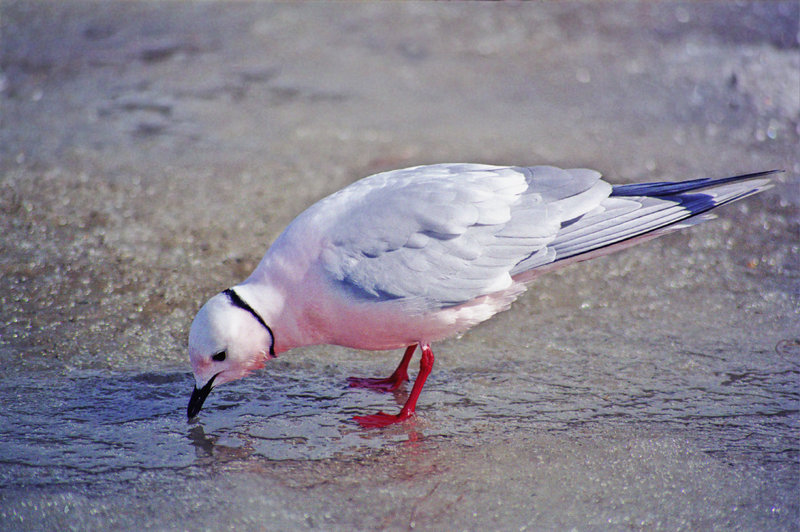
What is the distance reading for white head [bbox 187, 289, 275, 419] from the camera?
3383mm

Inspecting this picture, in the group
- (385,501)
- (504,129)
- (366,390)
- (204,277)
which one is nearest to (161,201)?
(204,277)

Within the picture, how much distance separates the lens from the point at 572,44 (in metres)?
7.94

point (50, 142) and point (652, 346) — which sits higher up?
point (50, 142)

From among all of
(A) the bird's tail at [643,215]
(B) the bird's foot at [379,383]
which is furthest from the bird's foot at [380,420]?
(A) the bird's tail at [643,215]

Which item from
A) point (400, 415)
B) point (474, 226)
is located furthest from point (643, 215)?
point (400, 415)

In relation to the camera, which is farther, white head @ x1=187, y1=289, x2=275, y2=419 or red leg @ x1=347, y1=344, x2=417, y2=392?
red leg @ x1=347, y1=344, x2=417, y2=392

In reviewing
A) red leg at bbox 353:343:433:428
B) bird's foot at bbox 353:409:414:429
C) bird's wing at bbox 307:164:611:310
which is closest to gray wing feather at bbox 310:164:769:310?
bird's wing at bbox 307:164:611:310

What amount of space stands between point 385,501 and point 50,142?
4.40 metres

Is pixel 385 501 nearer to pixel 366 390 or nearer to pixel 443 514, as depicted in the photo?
pixel 443 514

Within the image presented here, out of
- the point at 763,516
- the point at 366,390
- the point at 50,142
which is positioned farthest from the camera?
the point at 50,142

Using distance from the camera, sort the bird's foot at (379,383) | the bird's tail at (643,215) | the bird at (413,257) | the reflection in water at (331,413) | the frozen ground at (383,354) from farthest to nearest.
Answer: the bird's foot at (379,383) < the bird's tail at (643,215) < the bird at (413,257) < the reflection in water at (331,413) < the frozen ground at (383,354)

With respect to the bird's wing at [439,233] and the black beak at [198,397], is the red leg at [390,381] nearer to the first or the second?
the bird's wing at [439,233]

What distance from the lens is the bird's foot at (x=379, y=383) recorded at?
12.9 ft

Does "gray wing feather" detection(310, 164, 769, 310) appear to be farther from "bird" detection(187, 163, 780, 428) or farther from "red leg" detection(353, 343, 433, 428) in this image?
"red leg" detection(353, 343, 433, 428)
